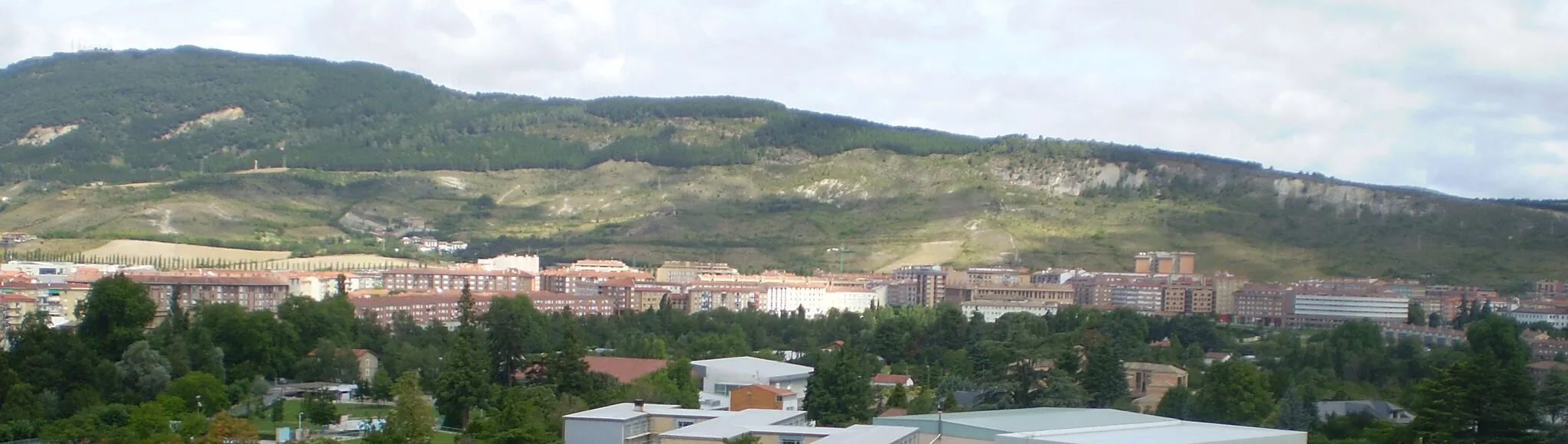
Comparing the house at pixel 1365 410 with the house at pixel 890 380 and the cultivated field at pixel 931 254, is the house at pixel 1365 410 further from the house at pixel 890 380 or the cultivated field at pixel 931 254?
the cultivated field at pixel 931 254

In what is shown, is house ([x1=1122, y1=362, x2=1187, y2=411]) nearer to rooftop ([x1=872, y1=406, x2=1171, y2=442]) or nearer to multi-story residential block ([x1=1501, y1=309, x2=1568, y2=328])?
rooftop ([x1=872, y1=406, x2=1171, y2=442])

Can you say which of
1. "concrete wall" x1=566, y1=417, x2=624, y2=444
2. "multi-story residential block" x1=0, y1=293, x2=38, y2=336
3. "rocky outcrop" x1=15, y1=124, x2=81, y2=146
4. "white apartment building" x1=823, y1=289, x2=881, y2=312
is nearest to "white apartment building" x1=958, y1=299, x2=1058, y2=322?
"white apartment building" x1=823, y1=289, x2=881, y2=312

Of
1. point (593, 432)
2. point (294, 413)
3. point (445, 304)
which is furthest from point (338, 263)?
point (593, 432)

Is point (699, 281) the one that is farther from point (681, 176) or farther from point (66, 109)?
point (66, 109)

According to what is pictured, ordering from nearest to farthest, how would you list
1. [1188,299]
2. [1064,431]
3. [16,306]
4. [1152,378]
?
1. [1064,431]
2. [1152,378]
3. [16,306]
4. [1188,299]

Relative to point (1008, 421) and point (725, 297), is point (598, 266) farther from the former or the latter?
point (1008, 421)

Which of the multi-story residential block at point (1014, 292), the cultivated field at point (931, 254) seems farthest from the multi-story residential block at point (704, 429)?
the cultivated field at point (931, 254)

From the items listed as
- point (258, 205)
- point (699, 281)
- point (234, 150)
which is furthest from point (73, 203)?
point (699, 281)
